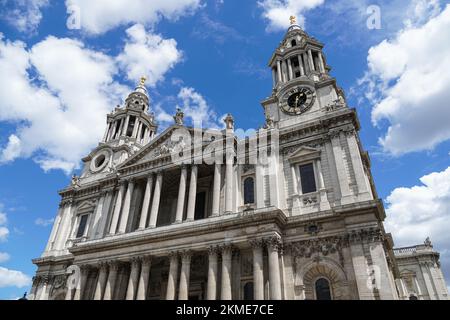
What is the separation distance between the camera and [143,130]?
45.9 metres

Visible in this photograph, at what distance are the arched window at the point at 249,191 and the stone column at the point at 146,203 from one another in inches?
339

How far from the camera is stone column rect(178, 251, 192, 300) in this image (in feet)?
70.7

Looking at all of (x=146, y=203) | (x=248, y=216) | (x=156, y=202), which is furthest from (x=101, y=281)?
(x=248, y=216)

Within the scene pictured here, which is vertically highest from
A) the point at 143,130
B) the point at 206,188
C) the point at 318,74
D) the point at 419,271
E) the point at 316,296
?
the point at 143,130

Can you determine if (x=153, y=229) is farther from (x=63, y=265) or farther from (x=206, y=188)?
(x=63, y=265)

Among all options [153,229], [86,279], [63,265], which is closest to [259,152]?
[153,229]

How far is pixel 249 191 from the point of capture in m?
27.6

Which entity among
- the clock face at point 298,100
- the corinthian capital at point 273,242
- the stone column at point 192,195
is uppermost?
the clock face at point 298,100

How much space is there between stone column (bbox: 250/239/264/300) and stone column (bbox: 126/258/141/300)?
912 centimetres

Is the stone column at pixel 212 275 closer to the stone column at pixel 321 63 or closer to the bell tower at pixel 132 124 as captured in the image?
the stone column at pixel 321 63

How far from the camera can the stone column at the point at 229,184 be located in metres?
25.1

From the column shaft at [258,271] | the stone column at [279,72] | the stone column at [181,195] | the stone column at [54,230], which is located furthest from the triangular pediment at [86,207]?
the stone column at [279,72]

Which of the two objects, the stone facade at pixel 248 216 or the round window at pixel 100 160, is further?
the round window at pixel 100 160
